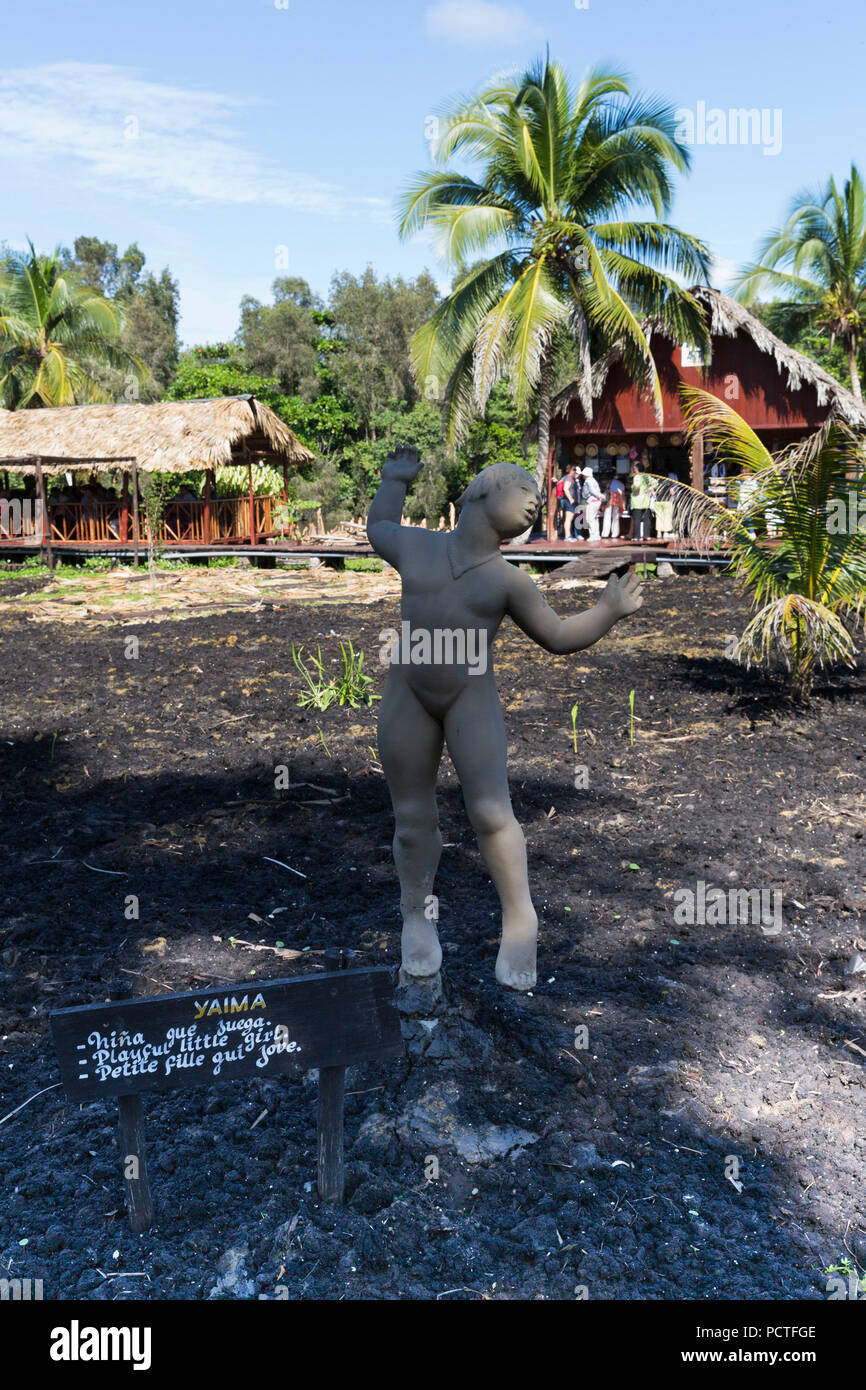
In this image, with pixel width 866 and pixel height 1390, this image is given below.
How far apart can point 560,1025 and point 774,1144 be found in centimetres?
77

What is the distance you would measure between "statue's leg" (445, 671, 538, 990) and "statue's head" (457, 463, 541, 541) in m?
0.47

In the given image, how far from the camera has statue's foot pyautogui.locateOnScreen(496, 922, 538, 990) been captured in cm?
344

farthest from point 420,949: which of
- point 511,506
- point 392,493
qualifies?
point 392,493

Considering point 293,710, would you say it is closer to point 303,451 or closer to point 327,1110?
point 327,1110

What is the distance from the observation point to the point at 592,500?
800 inches

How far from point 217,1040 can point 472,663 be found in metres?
1.33

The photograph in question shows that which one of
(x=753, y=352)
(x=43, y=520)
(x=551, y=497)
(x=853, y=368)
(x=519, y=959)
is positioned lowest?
(x=519, y=959)

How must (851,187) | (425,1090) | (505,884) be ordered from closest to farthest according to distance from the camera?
(425,1090) < (505,884) < (851,187)

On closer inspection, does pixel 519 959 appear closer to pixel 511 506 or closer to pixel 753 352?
pixel 511 506

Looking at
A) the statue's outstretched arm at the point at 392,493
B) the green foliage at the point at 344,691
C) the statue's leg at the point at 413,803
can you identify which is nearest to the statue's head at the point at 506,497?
the statue's outstretched arm at the point at 392,493

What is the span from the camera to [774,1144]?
308 centimetres

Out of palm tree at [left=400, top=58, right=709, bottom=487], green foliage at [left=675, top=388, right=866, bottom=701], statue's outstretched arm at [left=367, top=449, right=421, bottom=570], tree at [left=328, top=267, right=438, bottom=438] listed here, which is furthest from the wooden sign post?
tree at [left=328, top=267, right=438, bottom=438]

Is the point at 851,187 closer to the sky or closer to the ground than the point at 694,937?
closer to the sky

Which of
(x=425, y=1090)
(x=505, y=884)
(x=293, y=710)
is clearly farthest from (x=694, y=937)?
(x=293, y=710)
